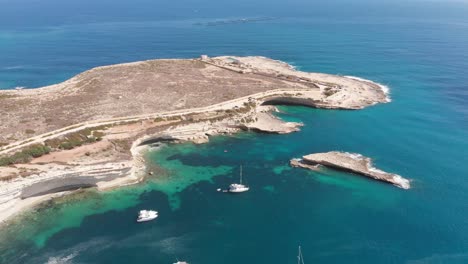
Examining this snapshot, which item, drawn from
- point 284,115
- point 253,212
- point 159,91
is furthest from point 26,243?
point 284,115

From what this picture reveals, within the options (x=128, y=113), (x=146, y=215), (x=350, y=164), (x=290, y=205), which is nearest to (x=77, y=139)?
(x=128, y=113)

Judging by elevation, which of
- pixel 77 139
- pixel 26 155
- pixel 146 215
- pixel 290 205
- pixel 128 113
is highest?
pixel 128 113

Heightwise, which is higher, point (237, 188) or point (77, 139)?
point (77, 139)

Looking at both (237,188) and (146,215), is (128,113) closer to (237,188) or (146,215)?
(237,188)

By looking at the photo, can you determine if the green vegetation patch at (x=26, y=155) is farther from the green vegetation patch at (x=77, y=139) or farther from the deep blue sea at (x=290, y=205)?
the deep blue sea at (x=290, y=205)

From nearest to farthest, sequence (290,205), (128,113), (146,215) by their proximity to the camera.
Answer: (146,215), (290,205), (128,113)

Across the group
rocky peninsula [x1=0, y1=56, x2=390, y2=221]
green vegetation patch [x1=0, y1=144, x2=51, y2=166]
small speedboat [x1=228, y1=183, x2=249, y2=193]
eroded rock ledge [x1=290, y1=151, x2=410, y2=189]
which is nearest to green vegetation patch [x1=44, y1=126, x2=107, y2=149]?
rocky peninsula [x1=0, y1=56, x2=390, y2=221]
